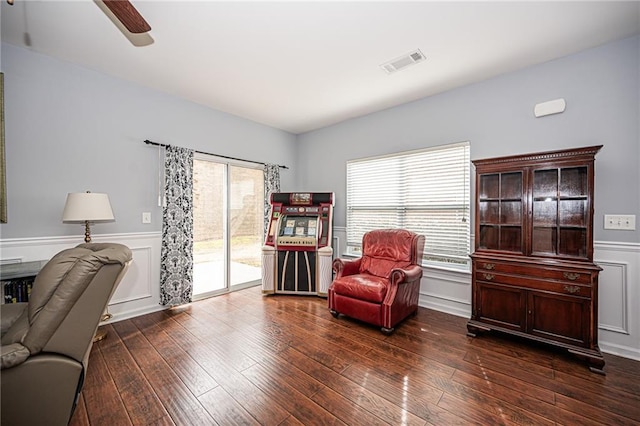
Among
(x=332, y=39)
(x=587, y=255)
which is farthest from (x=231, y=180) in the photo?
(x=587, y=255)

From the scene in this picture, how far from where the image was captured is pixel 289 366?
2225 millimetres

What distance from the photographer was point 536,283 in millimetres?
2488

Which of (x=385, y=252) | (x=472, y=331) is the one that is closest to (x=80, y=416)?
(x=385, y=252)

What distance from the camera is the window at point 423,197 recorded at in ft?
11.1

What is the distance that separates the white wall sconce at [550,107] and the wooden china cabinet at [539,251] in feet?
2.12

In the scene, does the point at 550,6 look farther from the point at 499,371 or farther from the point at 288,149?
the point at 288,149

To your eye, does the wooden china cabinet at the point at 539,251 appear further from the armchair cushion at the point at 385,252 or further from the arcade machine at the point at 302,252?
the arcade machine at the point at 302,252

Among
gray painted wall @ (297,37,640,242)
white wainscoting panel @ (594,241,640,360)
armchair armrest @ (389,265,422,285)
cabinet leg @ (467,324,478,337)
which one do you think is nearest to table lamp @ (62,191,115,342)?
armchair armrest @ (389,265,422,285)

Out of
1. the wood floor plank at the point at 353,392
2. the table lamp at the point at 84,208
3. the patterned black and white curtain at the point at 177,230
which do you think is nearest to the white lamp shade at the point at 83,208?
the table lamp at the point at 84,208

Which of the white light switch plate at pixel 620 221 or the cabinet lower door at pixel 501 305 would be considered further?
the cabinet lower door at pixel 501 305

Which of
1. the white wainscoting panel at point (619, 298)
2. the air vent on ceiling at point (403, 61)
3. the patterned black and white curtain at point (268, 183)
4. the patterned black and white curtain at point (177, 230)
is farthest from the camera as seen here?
the patterned black and white curtain at point (268, 183)

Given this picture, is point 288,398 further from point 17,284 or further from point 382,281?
point 17,284

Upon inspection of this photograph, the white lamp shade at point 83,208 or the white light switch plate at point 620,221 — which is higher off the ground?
the white lamp shade at point 83,208

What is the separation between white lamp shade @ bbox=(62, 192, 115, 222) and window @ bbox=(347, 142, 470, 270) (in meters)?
3.33
